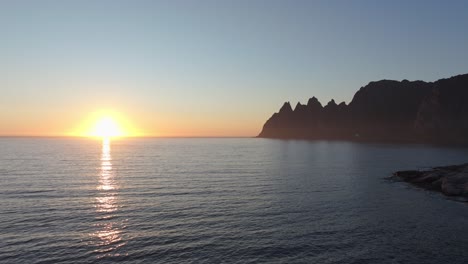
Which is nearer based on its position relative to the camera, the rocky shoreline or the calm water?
the calm water

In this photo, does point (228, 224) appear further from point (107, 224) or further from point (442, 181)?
point (442, 181)

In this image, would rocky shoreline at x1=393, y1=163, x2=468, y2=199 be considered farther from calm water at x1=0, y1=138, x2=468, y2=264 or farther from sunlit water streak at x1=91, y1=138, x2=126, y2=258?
sunlit water streak at x1=91, y1=138, x2=126, y2=258

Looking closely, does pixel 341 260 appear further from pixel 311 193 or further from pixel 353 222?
pixel 311 193

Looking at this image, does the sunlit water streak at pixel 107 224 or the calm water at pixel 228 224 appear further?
the sunlit water streak at pixel 107 224

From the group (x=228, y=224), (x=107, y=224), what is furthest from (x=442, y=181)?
(x=107, y=224)

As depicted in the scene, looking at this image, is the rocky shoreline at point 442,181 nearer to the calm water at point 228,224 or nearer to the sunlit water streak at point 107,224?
the calm water at point 228,224

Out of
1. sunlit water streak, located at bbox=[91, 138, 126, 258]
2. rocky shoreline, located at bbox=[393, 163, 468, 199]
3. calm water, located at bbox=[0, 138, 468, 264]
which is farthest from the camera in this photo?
rocky shoreline, located at bbox=[393, 163, 468, 199]

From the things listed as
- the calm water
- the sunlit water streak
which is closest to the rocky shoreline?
the calm water

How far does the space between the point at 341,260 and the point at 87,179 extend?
56.7 metres

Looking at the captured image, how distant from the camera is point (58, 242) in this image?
28.9 metres

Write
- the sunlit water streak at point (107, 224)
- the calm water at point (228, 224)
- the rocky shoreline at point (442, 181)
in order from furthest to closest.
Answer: the rocky shoreline at point (442, 181), the sunlit water streak at point (107, 224), the calm water at point (228, 224)

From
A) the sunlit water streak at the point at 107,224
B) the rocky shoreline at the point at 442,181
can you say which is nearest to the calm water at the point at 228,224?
the sunlit water streak at the point at 107,224

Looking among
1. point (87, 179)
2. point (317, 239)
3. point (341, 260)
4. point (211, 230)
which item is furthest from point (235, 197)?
point (87, 179)

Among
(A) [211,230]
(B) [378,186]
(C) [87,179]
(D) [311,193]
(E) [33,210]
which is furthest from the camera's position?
(C) [87,179]
